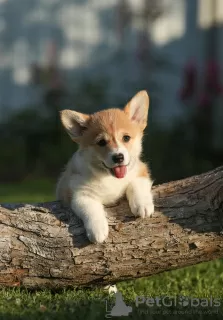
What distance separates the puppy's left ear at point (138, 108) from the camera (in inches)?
189

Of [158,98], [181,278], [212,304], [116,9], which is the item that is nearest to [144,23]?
[116,9]

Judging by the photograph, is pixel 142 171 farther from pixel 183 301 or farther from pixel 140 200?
pixel 183 301

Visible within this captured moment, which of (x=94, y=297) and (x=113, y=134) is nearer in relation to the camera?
(x=94, y=297)

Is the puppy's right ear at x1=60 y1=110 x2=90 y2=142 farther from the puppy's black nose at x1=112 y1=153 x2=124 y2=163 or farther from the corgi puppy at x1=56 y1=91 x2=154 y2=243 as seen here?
the puppy's black nose at x1=112 y1=153 x2=124 y2=163

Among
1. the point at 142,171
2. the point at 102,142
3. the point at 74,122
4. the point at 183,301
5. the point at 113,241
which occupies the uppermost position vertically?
the point at 74,122

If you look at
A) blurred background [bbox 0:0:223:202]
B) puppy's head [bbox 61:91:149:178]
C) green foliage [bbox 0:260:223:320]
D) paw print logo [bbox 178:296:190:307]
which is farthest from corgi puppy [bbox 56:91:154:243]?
blurred background [bbox 0:0:223:202]

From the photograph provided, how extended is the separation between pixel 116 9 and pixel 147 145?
2854mm

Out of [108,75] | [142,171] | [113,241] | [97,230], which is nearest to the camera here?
[97,230]

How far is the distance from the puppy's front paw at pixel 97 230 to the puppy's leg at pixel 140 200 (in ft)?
0.84

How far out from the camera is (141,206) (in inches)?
174

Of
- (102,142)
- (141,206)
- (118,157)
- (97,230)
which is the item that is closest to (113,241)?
(97,230)

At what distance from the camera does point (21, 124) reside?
1209 cm

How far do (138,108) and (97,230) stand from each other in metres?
1.05

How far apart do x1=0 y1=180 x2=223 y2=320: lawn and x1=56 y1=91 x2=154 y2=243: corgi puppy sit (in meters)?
0.43
